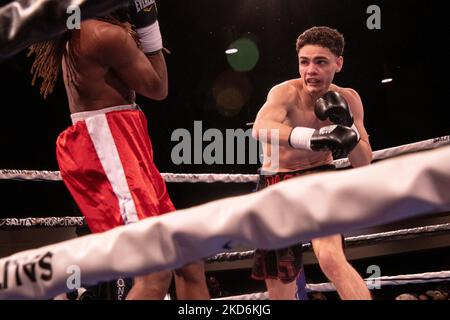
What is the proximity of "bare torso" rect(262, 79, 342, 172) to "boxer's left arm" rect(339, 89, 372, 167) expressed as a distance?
4.6 inches

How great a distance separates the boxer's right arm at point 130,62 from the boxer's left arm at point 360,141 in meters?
1.06

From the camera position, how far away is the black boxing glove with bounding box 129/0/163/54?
5.11 feet

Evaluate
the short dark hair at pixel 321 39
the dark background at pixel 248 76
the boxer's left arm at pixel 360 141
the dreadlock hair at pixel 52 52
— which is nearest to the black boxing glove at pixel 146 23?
the dreadlock hair at pixel 52 52

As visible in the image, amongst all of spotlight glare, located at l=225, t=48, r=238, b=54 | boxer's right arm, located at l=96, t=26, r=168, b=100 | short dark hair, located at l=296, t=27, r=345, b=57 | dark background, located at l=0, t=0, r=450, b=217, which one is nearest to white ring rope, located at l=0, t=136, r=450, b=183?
short dark hair, located at l=296, t=27, r=345, b=57

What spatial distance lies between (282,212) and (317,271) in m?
9.24

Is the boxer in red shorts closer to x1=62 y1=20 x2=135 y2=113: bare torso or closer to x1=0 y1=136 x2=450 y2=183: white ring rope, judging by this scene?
x1=62 y1=20 x2=135 y2=113: bare torso

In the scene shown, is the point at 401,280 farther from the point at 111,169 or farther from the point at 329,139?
the point at 111,169

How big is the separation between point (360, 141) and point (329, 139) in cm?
40

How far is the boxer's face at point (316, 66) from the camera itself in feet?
8.16

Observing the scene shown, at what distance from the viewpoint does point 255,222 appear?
0.83m

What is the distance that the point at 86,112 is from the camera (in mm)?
1679

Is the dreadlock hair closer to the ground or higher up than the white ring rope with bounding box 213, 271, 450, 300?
higher up

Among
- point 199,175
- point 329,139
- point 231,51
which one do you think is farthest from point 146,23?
point 231,51

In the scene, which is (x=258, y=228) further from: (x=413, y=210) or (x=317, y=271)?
(x=317, y=271)
